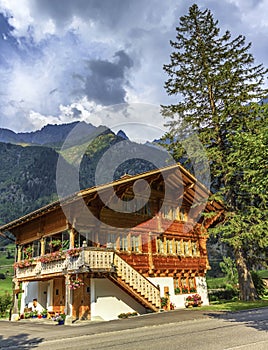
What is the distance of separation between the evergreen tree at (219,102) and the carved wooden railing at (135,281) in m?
6.76

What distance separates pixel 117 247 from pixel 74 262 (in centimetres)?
404

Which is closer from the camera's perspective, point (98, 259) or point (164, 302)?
point (98, 259)

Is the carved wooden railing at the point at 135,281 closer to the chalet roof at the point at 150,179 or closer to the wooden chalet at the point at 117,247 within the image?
the wooden chalet at the point at 117,247

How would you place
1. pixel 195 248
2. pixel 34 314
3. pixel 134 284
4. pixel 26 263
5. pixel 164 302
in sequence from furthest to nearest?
pixel 195 248 → pixel 34 314 → pixel 26 263 → pixel 164 302 → pixel 134 284

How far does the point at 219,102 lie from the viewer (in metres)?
28.8

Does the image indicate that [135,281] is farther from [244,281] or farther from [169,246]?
[244,281]

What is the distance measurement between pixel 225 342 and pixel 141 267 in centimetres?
1365

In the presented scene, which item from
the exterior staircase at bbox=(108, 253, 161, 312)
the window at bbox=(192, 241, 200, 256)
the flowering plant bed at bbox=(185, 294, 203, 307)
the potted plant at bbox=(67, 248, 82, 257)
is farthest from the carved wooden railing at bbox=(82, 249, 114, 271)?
the window at bbox=(192, 241, 200, 256)

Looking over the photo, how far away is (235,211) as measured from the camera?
2598 cm

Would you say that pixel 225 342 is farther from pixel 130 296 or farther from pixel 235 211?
pixel 235 211

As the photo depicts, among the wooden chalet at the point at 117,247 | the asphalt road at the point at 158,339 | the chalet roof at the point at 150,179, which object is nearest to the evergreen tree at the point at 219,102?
the chalet roof at the point at 150,179

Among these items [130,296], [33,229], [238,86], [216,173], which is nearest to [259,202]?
[216,173]

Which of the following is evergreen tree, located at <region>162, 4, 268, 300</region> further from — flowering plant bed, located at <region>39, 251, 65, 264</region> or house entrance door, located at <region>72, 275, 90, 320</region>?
flowering plant bed, located at <region>39, 251, 65, 264</region>

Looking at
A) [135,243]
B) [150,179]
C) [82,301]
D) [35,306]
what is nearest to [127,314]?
[82,301]
